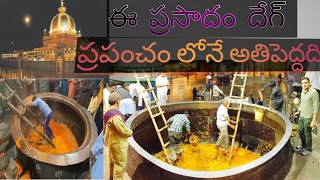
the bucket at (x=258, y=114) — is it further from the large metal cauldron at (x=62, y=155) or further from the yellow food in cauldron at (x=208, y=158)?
the large metal cauldron at (x=62, y=155)

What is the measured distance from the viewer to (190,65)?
3449mm

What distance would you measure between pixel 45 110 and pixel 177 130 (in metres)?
1.18

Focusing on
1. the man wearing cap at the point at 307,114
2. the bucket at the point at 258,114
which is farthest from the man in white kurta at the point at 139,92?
the man wearing cap at the point at 307,114

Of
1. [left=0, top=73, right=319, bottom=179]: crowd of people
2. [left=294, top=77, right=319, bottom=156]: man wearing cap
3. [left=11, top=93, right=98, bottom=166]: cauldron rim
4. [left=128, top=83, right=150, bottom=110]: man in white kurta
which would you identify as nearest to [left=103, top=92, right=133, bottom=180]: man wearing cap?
[left=0, top=73, right=319, bottom=179]: crowd of people

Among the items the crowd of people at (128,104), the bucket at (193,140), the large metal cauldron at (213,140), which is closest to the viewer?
the large metal cauldron at (213,140)

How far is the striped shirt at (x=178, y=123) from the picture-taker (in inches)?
130

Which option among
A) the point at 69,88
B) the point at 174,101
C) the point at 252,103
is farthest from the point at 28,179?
the point at 252,103

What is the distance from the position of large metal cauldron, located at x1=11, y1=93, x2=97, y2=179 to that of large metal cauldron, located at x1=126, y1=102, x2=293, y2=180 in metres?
0.38

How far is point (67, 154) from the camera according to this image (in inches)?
123

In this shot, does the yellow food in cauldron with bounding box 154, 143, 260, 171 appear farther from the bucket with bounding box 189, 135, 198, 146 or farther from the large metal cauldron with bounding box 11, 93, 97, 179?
the large metal cauldron with bounding box 11, 93, 97, 179

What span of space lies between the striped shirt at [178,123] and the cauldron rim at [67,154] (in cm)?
68

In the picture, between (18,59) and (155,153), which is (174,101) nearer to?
(155,153)

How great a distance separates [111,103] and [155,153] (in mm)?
593

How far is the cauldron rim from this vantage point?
10.1ft
